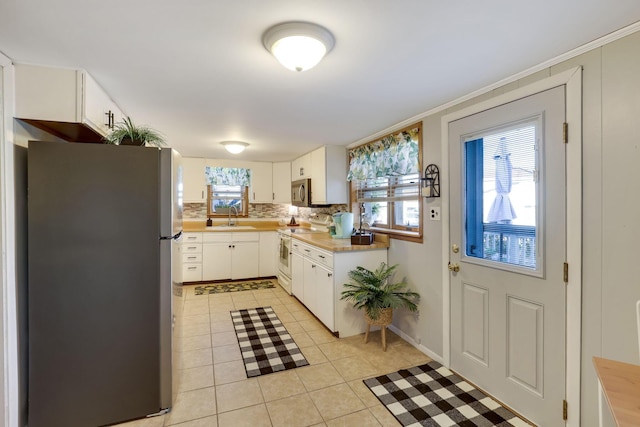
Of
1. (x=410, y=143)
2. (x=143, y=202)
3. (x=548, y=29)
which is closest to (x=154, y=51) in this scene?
(x=143, y=202)

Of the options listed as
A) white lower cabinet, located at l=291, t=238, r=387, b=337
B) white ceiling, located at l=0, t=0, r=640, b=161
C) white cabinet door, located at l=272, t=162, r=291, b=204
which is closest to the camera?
white ceiling, located at l=0, t=0, r=640, b=161

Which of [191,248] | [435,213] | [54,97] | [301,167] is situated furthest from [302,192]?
[54,97]

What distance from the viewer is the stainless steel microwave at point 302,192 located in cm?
430

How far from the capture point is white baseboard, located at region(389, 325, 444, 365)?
8.21 ft

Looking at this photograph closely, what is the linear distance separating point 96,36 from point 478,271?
103 inches

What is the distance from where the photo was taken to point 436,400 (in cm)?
200

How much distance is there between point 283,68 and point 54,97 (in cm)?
132

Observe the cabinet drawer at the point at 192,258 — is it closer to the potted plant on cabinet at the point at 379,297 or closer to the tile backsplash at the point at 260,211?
the tile backsplash at the point at 260,211

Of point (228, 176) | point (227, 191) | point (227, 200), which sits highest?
point (228, 176)

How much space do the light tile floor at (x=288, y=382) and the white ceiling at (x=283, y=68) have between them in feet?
5.91

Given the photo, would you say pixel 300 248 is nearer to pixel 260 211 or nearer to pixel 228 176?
pixel 260 211

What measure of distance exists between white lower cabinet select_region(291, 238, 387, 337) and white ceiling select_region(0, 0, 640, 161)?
1420mm

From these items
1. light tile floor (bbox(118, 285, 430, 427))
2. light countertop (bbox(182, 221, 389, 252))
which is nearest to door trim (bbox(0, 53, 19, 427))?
light tile floor (bbox(118, 285, 430, 427))

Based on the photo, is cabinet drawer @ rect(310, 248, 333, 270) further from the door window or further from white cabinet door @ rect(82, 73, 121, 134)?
white cabinet door @ rect(82, 73, 121, 134)
